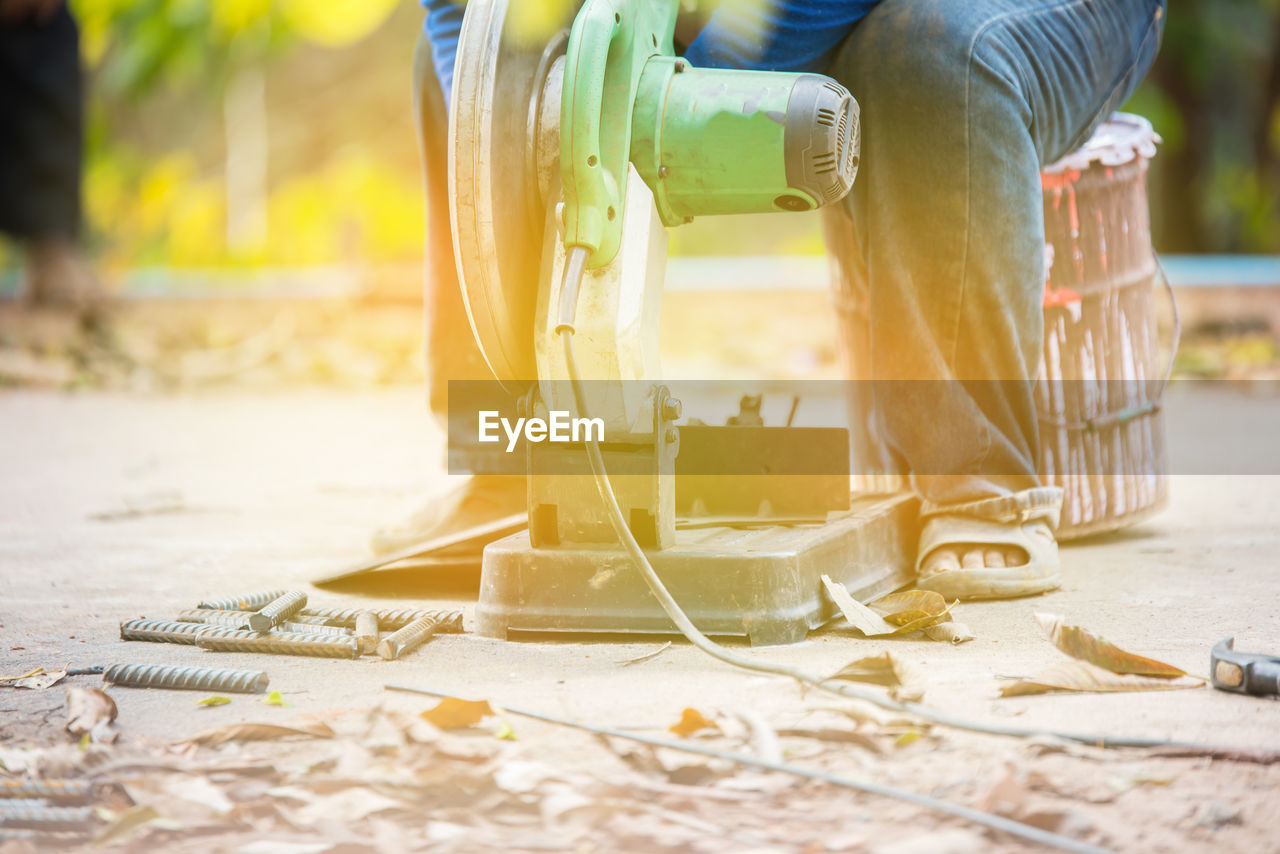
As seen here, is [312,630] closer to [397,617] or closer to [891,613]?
[397,617]

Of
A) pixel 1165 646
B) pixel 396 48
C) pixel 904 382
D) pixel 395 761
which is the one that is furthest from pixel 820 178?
pixel 396 48

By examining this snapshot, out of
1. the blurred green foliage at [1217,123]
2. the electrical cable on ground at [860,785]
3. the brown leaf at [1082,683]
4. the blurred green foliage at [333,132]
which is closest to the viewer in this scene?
the electrical cable on ground at [860,785]

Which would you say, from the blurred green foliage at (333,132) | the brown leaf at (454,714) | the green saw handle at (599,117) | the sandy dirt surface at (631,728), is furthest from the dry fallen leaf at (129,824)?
the blurred green foliage at (333,132)

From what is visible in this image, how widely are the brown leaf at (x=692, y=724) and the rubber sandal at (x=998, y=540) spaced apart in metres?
0.66

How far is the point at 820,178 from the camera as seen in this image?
1.52 metres

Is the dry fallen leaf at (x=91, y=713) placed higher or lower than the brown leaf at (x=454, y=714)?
lower

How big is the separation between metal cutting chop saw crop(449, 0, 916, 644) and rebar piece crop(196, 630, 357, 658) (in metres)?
0.19

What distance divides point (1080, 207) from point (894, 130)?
0.50 meters

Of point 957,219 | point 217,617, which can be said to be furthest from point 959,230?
point 217,617

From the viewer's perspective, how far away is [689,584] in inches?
62.1

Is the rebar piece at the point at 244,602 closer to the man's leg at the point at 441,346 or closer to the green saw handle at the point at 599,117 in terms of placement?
the man's leg at the point at 441,346

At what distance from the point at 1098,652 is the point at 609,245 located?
699 millimetres

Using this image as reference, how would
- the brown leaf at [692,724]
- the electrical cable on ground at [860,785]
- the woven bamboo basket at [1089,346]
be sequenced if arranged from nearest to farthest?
the electrical cable on ground at [860,785], the brown leaf at [692,724], the woven bamboo basket at [1089,346]

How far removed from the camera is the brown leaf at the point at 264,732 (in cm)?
124
